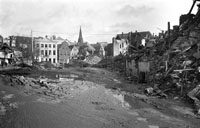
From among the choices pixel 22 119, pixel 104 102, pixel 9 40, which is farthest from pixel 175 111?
pixel 9 40

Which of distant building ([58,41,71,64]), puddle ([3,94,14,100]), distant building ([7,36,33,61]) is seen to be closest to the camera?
puddle ([3,94,14,100])

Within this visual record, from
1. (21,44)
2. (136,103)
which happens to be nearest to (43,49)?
(21,44)

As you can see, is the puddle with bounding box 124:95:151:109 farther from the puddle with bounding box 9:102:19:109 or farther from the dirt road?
the puddle with bounding box 9:102:19:109

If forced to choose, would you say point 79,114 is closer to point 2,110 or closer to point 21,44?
point 2,110

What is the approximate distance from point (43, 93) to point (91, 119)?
4114 millimetres

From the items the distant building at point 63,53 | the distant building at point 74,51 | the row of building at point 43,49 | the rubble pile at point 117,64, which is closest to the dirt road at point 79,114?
the rubble pile at point 117,64

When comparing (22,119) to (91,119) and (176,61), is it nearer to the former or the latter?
(91,119)

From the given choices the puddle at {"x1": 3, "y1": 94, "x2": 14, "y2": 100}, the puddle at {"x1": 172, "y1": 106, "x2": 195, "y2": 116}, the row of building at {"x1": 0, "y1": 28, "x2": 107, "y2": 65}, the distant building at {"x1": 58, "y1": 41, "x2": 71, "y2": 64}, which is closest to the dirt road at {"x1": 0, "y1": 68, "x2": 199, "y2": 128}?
the puddle at {"x1": 3, "y1": 94, "x2": 14, "y2": 100}

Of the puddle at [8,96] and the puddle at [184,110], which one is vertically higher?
the puddle at [8,96]

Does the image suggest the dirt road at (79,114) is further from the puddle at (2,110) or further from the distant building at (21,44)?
the distant building at (21,44)

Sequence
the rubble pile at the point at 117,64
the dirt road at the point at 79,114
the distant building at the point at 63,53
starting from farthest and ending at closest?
the distant building at the point at 63,53, the rubble pile at the point at 117,64, the dirt road at the point at 79,114

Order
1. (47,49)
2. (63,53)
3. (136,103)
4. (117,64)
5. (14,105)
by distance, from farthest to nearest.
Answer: (63,53), (47,49), (117,64), (136,103), (14,105)

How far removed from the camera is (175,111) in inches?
248

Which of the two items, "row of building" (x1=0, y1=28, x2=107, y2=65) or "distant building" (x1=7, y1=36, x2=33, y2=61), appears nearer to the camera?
"distant building" (x1=7, y1=36, x2=33, y2=61)
